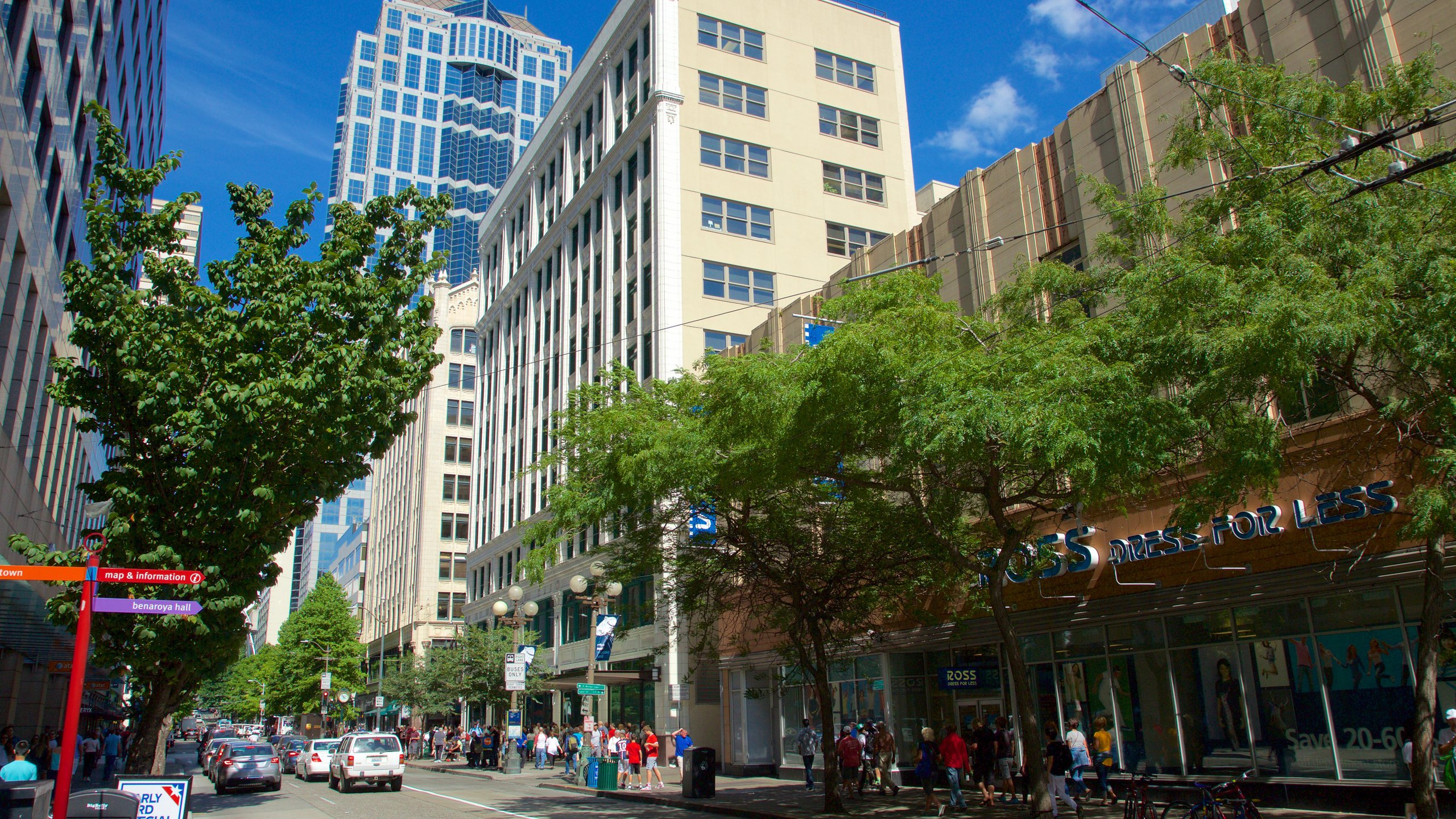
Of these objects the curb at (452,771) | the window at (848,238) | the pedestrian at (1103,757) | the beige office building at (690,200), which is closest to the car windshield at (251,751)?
the curb at (452,771)

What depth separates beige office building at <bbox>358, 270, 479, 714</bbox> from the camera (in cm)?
7538

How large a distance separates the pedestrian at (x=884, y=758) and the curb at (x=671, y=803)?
4.12 m

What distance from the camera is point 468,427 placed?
81.3 metres

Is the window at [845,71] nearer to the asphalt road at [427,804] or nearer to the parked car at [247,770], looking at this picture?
the asphalt road at [427,804]

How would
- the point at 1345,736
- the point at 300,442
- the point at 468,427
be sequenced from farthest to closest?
1. the point at 468,427
2. the point at 300,442
3. the point at 1345,736

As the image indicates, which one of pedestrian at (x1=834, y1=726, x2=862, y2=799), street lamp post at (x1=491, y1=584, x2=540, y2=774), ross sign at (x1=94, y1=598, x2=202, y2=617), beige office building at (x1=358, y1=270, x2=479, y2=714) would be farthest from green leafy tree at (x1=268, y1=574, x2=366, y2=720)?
ross sign at (x1=94, y1=598, x2=202, y2=617)

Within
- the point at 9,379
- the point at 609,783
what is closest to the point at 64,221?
the point at 9,379

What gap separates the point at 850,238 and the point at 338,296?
101 feet

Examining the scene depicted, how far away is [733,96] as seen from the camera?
45750mm

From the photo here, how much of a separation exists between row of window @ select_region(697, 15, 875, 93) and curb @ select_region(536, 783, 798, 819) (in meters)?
32.9

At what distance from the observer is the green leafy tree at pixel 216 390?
693 inches

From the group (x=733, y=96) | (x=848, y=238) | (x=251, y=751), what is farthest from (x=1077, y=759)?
(x=733, y=96)

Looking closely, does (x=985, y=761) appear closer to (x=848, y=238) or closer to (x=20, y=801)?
(x=20, y=801)

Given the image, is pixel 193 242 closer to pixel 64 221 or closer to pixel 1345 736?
pixel 64 221
